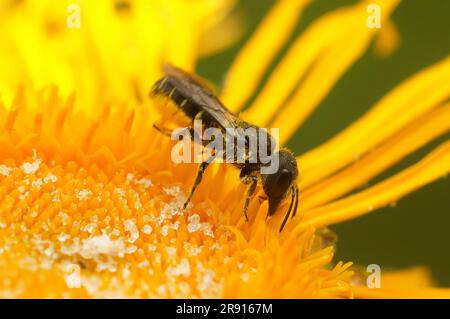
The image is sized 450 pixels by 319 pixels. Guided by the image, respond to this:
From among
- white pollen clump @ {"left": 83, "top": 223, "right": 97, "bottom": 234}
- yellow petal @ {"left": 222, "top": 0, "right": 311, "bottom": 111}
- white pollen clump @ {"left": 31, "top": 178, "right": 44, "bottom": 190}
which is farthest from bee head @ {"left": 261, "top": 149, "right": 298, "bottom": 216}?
yellow petal @ {"left": 222, "top": 0, "right": 311, "bottom": 111}

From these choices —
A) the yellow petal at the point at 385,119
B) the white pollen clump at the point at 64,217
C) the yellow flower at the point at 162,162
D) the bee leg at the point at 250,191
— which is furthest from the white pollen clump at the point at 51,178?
the yellow petal at the point at 385,119

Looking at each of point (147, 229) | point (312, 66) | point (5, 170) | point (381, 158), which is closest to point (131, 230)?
point (147, 229)

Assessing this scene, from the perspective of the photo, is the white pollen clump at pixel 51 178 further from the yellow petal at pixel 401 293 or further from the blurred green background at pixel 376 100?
the blurred green background at pixel 376 100

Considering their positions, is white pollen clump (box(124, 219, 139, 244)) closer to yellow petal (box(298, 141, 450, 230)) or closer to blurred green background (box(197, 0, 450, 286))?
yellow petal (box(298, 141, 450, 230))

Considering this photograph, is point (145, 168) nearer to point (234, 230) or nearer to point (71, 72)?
point (234, 230)

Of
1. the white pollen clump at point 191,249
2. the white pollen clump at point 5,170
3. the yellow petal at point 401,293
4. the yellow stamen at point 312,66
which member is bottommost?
the yellow petal at point 401,293

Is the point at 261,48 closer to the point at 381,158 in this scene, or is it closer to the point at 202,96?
the point at 381,158
